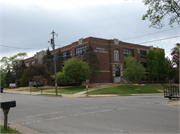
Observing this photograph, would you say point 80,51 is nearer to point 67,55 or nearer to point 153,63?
point 67,55

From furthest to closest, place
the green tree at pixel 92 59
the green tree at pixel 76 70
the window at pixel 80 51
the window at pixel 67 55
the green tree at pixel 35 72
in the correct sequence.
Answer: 1. the window at pixel 67 55
2. the window at pixel 80 51
3. the green tree at pixel 35 72
4. the green tree at pixel 92 59
5. the green tree at pixel 76 70

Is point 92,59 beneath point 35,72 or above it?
above

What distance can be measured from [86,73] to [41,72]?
15.5m

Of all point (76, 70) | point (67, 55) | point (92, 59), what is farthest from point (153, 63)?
point (67, 55)

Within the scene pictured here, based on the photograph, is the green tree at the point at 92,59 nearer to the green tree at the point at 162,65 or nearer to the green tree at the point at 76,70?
the green tree at the point at 76,70

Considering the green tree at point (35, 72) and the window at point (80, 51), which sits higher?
the window at point (80, 51)

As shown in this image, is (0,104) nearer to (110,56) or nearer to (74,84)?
(74,84)

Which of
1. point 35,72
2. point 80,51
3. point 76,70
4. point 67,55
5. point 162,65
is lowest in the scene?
point 35,72

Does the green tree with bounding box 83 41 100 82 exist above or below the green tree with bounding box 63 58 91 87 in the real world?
above

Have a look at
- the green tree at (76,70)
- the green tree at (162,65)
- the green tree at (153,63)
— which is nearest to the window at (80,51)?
the green tree at (76,70)

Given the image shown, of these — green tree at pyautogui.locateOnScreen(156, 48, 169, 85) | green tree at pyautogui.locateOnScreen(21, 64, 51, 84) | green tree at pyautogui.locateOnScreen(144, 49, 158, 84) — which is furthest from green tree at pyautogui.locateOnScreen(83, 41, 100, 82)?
green tree at pyautogui.locateOnScreen(156, 48, 169, 85)

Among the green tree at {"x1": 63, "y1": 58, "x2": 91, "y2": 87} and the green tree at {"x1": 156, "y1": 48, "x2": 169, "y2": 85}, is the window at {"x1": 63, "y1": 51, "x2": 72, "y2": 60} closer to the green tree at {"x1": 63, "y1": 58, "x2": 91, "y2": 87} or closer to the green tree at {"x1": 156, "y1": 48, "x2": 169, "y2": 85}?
the green tree at {"x1": 63, "y1": 58, "x2": 91, "y2": 87}

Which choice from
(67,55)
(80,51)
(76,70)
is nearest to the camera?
(76,70)

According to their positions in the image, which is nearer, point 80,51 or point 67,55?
point 80,51
